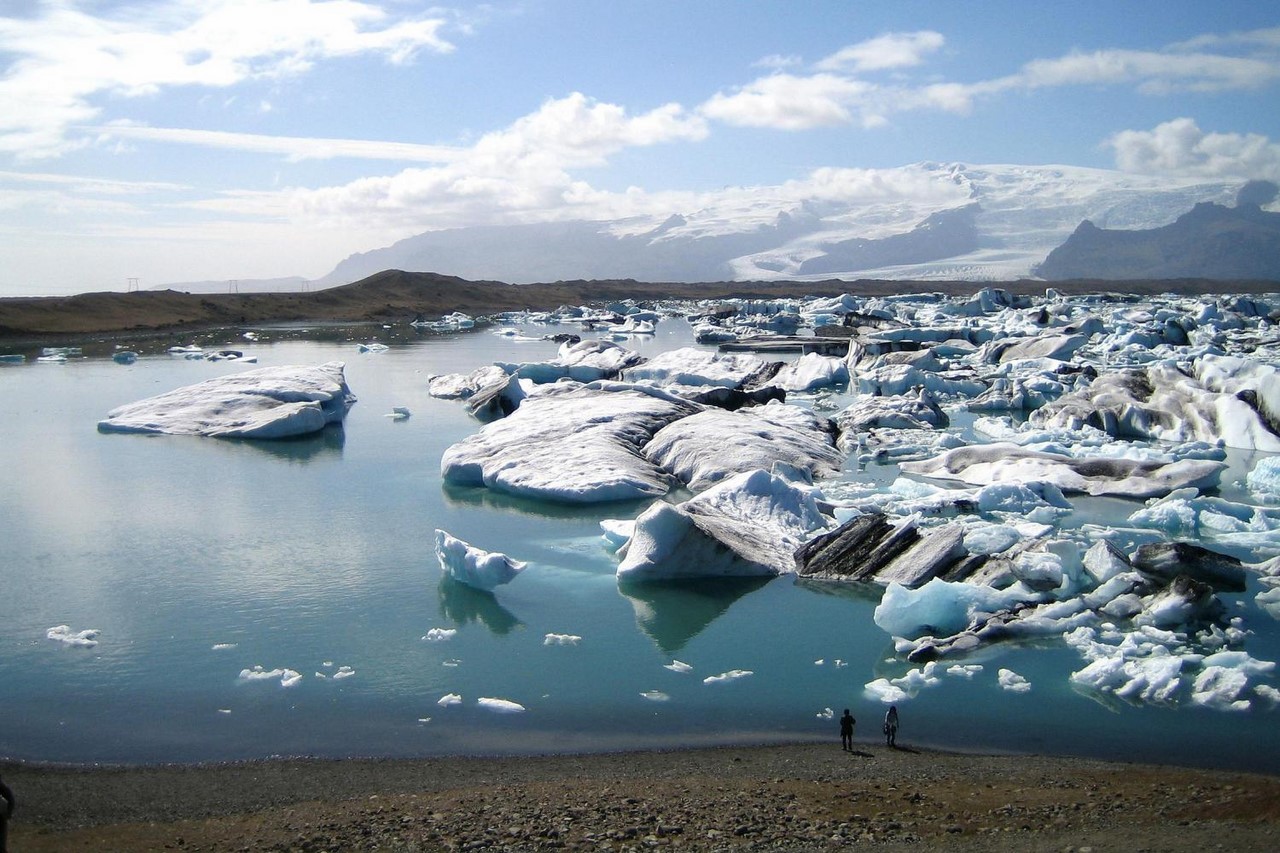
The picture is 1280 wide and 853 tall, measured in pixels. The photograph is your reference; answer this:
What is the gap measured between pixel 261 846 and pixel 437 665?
9.10 feet

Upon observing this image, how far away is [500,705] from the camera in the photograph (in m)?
7.11

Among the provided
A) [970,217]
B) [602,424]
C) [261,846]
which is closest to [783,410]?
[602,424]

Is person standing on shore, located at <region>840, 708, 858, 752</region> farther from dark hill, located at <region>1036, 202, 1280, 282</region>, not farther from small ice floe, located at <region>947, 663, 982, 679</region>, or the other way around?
dark hill, located at <region>1036, 202, 1280, 282</region>

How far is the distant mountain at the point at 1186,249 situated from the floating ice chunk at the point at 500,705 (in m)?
94.8

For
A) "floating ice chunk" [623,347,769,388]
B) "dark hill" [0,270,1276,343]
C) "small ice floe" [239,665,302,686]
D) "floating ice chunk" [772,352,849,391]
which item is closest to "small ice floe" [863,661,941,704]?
"small ice floe" [239,665,302,686]

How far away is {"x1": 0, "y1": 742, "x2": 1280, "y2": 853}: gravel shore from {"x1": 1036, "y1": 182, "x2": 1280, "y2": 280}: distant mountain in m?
94.8

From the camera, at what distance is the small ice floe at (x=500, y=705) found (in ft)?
23.1

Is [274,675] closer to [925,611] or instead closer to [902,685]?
[902,685]

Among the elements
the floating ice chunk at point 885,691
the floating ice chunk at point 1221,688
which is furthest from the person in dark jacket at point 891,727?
the floating ice chunk at point 1221,688

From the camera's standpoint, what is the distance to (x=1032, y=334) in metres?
31.7

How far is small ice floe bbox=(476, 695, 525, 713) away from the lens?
705 centimetres

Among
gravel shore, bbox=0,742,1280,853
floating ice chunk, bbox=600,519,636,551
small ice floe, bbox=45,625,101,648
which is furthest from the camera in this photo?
floating ice chunk, bbox=600,519,636,551

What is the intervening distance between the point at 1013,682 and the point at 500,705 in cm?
378

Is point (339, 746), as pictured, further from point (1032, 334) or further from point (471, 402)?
point (1032, 334)
